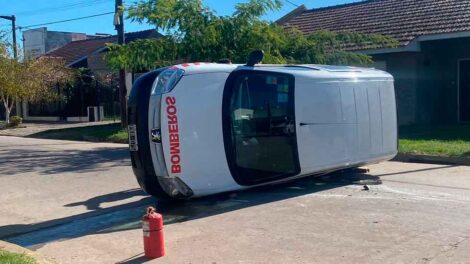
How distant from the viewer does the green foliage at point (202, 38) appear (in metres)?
15.5

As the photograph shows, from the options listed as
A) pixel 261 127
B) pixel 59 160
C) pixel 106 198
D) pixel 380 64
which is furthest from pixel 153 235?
pixel 380 64

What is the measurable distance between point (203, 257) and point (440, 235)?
8.42 ft

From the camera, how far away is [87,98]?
109 feet

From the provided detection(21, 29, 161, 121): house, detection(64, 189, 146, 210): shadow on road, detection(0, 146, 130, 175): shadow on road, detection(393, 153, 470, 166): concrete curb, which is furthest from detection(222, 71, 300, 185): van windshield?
detection(21, 29, 161, 121): house

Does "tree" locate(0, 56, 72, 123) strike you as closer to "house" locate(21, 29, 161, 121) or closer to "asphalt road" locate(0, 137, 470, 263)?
"house" locate(21, 29, 161, 121)

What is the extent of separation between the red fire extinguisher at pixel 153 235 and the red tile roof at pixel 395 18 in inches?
A: 573

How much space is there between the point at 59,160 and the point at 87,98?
18.3m

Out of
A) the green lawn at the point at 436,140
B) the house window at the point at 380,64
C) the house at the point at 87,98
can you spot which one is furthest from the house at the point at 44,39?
the green lawn at the point at 436,140

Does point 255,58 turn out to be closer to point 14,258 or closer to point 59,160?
point 14,258

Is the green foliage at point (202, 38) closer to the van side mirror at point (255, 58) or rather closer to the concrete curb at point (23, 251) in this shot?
the van side mirror at point (255, 58)

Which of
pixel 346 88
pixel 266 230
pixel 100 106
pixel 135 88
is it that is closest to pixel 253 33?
pixel 346 88

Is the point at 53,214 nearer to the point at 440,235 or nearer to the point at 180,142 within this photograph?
the point at 180,142

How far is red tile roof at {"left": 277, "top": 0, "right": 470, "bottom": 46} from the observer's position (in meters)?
19.3

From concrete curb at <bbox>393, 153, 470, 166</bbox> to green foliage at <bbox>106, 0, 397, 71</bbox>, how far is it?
3983 mm
